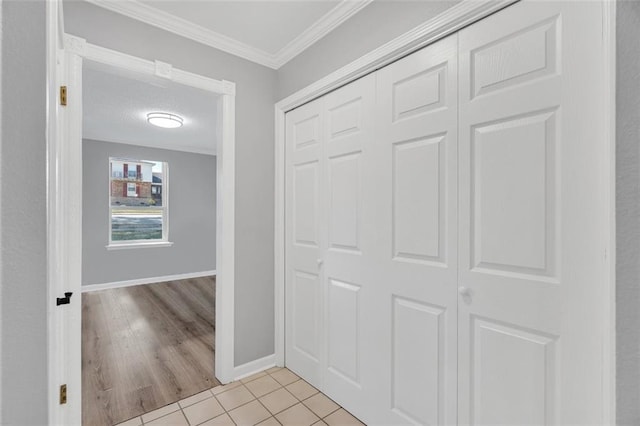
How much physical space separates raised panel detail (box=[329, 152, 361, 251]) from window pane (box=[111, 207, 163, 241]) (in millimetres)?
4835

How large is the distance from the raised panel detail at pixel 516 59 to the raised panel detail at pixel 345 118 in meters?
0.67

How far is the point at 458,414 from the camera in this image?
1.30 m

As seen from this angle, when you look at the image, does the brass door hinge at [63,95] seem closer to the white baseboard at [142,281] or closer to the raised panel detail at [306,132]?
the raised panel detail at [306,132]

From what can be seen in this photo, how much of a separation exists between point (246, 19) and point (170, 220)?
4666mm

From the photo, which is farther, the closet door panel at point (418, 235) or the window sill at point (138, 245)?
the window sill at point (138, 245)

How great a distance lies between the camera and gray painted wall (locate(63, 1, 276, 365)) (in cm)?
208

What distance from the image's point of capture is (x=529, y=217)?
1103mm

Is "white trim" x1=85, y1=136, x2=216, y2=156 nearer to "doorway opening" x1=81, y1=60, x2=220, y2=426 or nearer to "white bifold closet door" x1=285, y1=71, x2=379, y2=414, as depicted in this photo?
"doorway opening" x1=81, y1=60, x2=220, y2=426

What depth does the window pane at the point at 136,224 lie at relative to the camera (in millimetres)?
5160

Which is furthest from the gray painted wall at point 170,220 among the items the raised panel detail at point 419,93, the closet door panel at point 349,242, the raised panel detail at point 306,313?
the raised panel detail at point 419,93

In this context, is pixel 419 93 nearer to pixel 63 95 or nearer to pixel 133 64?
pixel 133 64

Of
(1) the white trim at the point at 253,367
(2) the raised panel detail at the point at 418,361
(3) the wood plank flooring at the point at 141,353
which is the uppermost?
(2) the raised panel detail at the point at 418,361

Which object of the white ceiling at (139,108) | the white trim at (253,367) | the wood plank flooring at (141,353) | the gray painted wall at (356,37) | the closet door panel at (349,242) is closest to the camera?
the gray painted wall at (356,37)

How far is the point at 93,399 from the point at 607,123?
3.04m
